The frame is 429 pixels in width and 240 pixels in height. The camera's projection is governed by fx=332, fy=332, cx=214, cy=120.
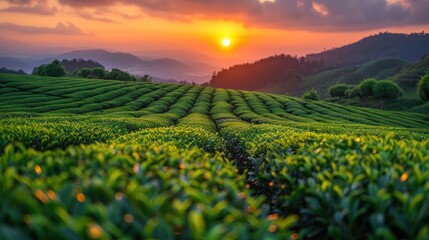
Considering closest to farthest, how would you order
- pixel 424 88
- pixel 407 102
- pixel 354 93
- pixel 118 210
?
pixel 118 210, pixel 424 88, pixel 407 102, pixel 354 93

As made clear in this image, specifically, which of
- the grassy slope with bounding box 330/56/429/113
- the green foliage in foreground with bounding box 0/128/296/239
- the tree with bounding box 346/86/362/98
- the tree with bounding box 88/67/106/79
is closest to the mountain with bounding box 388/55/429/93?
the grassy slope with bounding box 330/56/429/113

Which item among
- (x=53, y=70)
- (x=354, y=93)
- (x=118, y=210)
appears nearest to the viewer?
(x=118, y=210)

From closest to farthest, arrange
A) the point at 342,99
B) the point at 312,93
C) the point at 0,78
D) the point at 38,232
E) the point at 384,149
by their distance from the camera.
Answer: the point at 38,232, the point at 384,149, the point at 0,78, the point at 312,93, the point at 342,99

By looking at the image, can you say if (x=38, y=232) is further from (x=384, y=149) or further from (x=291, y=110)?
(x=291, y=110)

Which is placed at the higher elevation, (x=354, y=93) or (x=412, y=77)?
(x=412, y=77)

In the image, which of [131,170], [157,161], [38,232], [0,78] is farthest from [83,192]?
[0,78]

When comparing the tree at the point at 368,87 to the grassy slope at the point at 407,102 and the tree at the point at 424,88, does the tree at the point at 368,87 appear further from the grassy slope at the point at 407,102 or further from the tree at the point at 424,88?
the tree at the point at 424,88

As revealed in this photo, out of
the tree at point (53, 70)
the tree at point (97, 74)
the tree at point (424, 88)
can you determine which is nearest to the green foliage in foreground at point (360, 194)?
the tree at point (424, 88)

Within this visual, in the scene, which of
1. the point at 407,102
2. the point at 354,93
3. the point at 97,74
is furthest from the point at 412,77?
the point at 97,74

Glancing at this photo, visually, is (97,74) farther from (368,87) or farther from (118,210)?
(118,210)

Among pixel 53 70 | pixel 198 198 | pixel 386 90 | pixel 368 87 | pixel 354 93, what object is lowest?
pixel 354 93

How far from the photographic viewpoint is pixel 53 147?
1223 centimetres

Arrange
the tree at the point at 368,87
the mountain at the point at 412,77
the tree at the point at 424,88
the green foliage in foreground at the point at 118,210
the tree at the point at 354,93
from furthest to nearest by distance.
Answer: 1. the mountain at the point at 412,77
2. the tree at the point at 354,93
3. the tree at the point at 368,87
4. the tree at the point at 424,88
5. the green foliage in foreground at the point at 118,210

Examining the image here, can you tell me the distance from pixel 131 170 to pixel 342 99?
440ft
